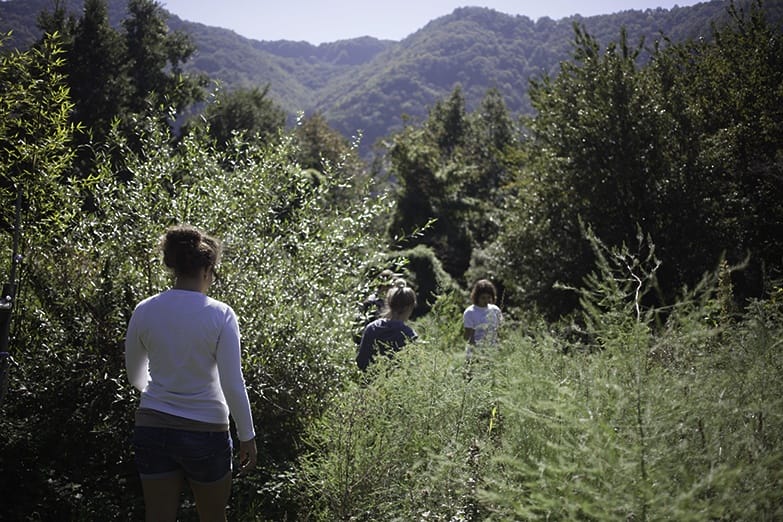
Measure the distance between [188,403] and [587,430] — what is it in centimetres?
161

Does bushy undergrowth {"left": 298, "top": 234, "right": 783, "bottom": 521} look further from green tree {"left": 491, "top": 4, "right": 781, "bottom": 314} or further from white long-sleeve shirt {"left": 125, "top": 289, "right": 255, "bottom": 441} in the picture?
green tree {"left": 491, "top": 4, "right": 781, "bottom": 314}

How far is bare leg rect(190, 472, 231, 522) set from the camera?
8.36ft

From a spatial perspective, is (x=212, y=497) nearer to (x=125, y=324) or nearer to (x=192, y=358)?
(x=192, y=358)

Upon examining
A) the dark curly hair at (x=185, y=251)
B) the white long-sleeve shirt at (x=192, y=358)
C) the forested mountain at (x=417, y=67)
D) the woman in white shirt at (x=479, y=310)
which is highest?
the forested mountain at (x=417, y=67)

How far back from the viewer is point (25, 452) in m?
3.97

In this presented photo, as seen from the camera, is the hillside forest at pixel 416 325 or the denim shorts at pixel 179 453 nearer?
the hillside forest at pixel 416 325

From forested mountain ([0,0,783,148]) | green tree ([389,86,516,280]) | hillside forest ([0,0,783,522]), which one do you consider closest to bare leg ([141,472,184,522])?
hillside forest ([0,0,783,522])

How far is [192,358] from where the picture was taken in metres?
2.51

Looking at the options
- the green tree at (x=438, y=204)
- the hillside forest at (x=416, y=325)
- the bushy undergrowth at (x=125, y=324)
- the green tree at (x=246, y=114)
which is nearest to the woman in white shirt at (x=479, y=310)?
the hillside forest at (x=416, y=325)

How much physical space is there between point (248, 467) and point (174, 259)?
38.2 inches

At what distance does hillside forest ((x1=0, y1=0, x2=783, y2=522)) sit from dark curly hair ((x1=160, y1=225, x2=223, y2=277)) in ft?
3.78

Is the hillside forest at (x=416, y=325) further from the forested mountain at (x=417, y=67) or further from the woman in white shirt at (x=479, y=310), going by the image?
the forested mountain at (x=417, y=67)

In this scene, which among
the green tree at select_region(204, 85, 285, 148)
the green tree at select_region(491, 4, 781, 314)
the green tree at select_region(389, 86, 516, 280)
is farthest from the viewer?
the green tree at select_region(204, 85, 285, 148)

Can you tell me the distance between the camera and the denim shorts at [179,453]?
2486 mm
